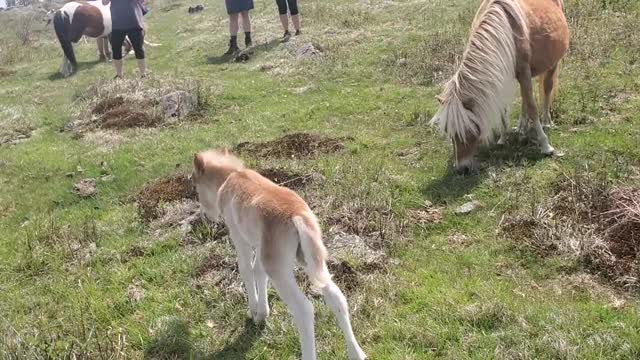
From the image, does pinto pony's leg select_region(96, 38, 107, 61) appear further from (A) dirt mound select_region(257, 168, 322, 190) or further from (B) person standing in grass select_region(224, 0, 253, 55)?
(A) dirt mound select_region(257, 168, 322, 190)

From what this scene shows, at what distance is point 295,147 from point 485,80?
2985 mm

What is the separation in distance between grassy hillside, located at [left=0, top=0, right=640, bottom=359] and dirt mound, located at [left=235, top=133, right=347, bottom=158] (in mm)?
45

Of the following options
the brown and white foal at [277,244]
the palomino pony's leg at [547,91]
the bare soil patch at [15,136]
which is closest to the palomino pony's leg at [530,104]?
the palomino pony's leg at [547,91]

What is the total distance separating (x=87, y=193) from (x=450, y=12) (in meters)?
11.6

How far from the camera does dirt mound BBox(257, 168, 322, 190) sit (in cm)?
698

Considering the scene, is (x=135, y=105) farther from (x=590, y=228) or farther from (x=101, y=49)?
(x=590, y=228)

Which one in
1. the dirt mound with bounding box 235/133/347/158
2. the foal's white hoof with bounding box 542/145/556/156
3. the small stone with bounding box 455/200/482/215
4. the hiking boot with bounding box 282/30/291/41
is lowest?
the small stone with bounding box 455/200/482/215

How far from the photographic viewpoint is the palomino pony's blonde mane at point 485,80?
22.0 ft

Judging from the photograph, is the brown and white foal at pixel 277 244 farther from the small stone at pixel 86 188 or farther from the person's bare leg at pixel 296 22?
the person's bare leg at pixel 296 22

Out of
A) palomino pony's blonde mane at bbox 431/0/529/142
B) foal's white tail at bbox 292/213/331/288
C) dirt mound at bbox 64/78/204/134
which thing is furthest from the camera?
dirt mound at bbox 64/78/204/134

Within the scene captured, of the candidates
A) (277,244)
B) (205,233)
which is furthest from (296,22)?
(277,244)

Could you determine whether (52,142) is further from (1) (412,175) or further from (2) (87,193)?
(1) (412,175)

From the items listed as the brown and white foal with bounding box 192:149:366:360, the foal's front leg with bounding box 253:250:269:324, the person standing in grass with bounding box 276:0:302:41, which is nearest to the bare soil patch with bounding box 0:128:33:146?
the person standing in grass with bounding box 276:0:302:41

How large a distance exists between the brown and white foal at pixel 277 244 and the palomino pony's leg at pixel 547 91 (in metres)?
5.29
